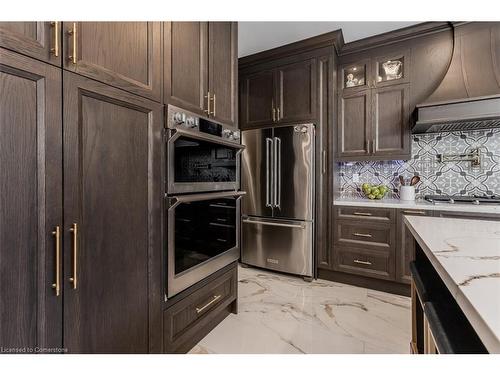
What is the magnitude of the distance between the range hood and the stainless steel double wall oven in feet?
5.98

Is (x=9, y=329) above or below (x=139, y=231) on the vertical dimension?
below

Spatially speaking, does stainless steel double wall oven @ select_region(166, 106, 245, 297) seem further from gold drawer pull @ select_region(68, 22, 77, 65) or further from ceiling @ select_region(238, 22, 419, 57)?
ceiling @ select_region(238, 22, 419, 57)

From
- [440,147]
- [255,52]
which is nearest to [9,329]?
[255,52]

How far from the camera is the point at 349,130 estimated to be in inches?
109

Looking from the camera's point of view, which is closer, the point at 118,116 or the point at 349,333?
the point at 118,116

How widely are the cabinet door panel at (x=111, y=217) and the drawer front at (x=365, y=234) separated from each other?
191 cm

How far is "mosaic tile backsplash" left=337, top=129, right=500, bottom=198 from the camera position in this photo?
246 centimetres

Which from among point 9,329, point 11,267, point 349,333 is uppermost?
point 11,267

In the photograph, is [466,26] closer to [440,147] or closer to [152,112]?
[440,147]

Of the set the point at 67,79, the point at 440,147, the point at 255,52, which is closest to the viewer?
the point at 67,79

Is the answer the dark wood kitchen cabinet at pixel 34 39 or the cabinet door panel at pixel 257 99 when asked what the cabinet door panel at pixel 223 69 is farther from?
the cabinet door panel at pixel 257 99

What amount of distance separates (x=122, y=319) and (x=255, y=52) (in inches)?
116

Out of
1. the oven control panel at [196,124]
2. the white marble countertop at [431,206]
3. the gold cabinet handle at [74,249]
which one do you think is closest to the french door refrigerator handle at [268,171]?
the white marble countertop at [431,206]

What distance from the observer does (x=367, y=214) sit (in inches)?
97.2
